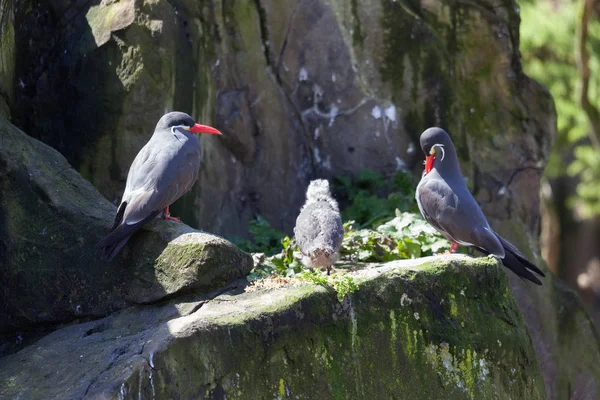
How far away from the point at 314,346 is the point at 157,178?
169 centimetres

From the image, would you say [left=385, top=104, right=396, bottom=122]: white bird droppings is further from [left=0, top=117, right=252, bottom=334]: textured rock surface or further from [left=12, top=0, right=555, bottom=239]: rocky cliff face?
[left=0, top=117, right=252, bottom=334]: textured rock surface

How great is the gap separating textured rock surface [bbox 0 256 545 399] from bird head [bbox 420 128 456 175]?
1395 mm

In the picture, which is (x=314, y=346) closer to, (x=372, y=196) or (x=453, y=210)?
(x=453, y=210)

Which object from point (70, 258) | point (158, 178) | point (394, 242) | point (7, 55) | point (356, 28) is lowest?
point (394, 242)

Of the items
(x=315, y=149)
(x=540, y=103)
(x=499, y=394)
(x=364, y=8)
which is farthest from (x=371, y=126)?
(x=499, y=394)

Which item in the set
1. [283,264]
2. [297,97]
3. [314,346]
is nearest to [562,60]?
[297,97]

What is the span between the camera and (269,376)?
4.88 m

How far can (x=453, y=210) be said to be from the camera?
6.52 meters

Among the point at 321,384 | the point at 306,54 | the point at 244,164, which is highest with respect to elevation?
the point at 306,54

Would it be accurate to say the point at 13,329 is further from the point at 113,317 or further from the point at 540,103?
the point at 540,103

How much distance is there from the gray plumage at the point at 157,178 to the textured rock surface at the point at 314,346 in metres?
0.51

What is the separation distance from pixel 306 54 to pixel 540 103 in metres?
2.53

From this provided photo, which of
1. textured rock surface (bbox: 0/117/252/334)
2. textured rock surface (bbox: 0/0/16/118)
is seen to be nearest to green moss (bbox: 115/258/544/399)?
textured rock surface (bbox: 0/117/252/334)

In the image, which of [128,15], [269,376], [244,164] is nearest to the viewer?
[269,376]
